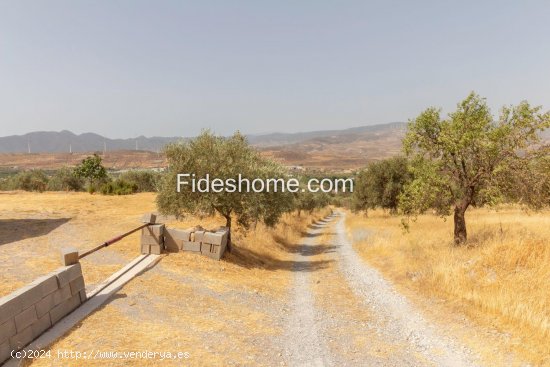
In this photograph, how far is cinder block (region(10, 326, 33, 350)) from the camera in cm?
807

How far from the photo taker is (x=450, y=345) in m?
10.1

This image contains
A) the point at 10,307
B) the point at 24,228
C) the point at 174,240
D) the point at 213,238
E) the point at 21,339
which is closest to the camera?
the point at 10,307

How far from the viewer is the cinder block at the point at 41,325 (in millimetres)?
8812

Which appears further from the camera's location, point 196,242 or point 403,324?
point 196,242

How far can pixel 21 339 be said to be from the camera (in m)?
8.31

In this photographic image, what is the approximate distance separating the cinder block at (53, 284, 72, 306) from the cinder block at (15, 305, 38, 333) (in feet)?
2.96

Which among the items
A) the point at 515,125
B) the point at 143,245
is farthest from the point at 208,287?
the point at 515,125

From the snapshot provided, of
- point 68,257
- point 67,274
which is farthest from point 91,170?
point 67,274

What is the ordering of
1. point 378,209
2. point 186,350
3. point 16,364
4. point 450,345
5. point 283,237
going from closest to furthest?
point 16,364 → point 186,350 → point 450,345 → point 283,237 → point 378,209

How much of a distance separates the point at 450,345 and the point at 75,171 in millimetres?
67680

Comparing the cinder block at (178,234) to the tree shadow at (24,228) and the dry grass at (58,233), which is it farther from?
the tree shadow at (24,228)

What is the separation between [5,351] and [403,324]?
430 inches

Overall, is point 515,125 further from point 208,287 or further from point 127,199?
point 127,199

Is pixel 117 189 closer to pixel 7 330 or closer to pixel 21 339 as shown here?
pixel 21 339
